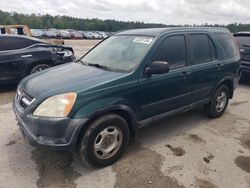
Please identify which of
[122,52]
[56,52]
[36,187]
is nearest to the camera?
[36,187]

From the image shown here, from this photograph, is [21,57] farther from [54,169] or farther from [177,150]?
[177,150]

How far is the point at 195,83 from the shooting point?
14.9ft

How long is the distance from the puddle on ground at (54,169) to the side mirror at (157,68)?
1.62 meters

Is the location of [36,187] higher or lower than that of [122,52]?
lower

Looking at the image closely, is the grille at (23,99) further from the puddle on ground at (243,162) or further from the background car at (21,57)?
the background car at (21,57)

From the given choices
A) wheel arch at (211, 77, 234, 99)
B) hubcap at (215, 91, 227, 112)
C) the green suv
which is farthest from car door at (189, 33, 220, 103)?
hubcap at (215, 91, 227, 112)

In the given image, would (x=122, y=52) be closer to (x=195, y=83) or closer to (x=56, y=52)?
(x=195, y=83)

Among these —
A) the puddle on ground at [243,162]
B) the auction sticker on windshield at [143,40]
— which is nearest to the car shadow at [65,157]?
the puddle on ground at [243,162]

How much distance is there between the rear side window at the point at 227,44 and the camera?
519cm

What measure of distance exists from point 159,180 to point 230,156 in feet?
4.31

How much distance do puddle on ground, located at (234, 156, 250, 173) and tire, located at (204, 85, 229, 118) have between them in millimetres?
1495

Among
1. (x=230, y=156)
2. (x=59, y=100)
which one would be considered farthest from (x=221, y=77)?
(x=59, y=100)

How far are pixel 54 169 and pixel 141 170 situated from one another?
1130 millimetres

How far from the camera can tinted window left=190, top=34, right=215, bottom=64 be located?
14.9ft
